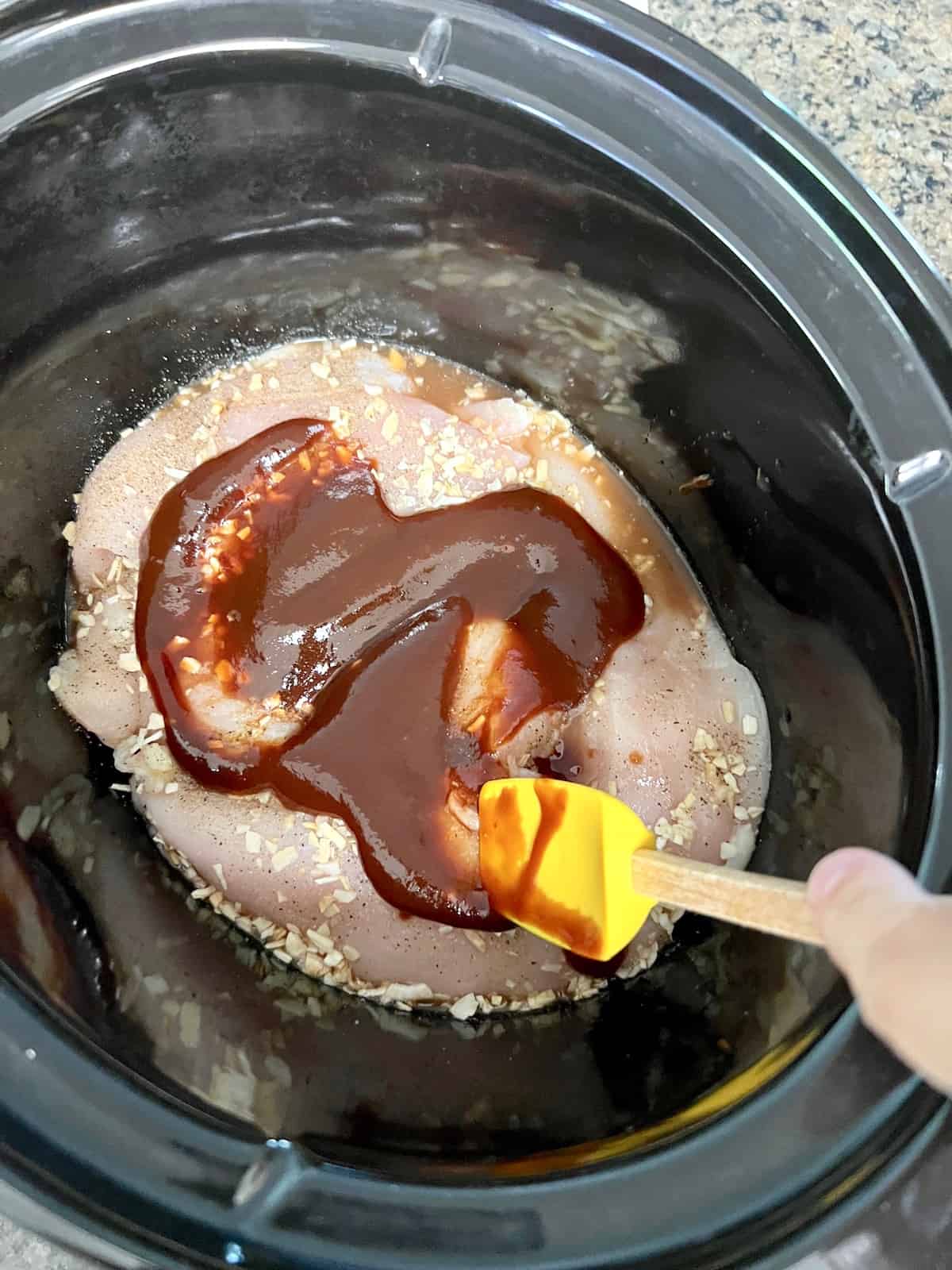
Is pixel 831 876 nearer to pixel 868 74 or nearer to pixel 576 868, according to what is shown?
pixel 576 868

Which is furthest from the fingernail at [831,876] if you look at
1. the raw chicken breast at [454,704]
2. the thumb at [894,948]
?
the raw chicken breast at [454,704]

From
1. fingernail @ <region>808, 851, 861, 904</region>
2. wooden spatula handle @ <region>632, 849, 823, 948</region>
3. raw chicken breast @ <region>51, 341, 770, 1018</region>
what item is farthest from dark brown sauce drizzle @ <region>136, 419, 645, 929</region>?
fingernail @ <region>808, 851, 861, 904</region>

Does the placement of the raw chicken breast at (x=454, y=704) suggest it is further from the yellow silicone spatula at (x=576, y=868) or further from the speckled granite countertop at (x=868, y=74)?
the speckled granite countertop at (x=868, y=74)

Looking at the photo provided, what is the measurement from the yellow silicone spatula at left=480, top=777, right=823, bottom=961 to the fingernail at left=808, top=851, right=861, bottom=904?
12 centimetres

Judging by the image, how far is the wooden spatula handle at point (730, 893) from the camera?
534 millimetres

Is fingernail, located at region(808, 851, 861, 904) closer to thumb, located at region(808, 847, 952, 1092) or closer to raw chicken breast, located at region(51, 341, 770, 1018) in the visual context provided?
thumb, located at region(808, 847, 952, 1092)

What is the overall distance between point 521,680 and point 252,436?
1.28ft

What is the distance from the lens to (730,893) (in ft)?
1.89

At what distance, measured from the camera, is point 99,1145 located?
1.76 ft

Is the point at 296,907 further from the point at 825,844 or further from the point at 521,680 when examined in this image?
the point at 825,844

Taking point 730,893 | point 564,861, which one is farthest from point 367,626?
point 730,893

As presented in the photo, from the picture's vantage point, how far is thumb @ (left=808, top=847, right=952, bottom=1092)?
40 cm

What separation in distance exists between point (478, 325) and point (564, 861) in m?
0.56

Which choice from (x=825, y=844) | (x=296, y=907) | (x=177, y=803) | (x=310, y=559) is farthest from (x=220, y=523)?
(x=825, y=844)
